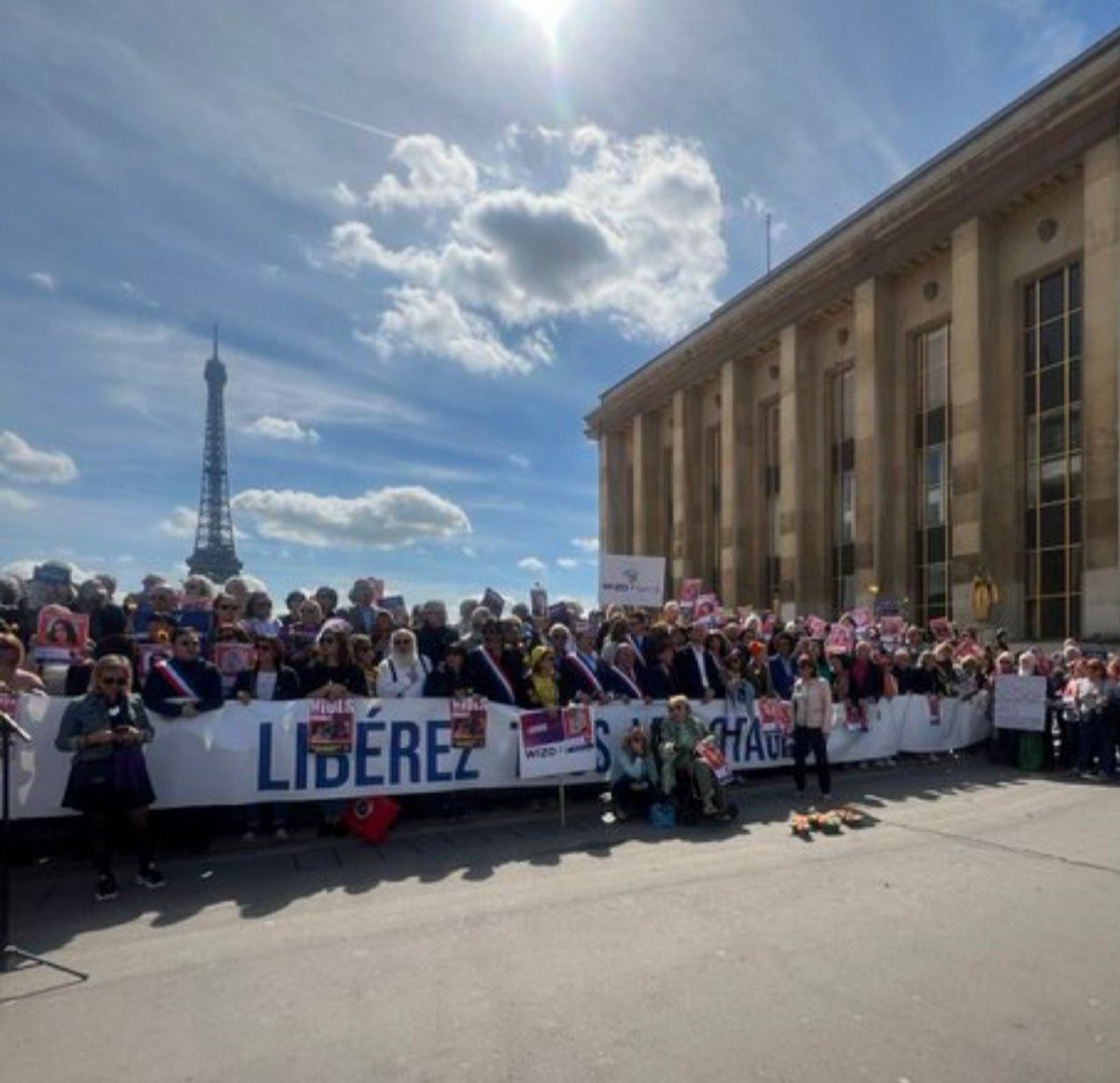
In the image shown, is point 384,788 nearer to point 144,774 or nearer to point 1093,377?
point 144,774

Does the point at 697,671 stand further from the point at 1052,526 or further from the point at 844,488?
the point at 844,488

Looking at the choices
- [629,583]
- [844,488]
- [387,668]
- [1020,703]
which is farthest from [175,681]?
[844,488]

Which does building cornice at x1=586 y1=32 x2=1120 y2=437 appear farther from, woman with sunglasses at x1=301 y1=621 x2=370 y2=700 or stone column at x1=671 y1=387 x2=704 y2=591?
woman with sunglasses at x1=301 y1=621 x2=370 y2=700

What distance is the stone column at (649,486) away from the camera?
48.2 meters

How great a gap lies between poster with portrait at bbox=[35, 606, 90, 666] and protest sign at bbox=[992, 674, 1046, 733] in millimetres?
13145

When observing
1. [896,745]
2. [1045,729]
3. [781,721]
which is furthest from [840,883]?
[1045,729]

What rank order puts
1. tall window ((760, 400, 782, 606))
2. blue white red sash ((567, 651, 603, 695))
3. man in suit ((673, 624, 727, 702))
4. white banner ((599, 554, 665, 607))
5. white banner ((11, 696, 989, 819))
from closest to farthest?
white banner ((11, 696, 989, 819)), blue white red sash ((567, 651, 603, 695)), man in suit ((673, 624, 727, 702)), white banner ((599, 554, 665, 607)), tall window ((760, 400, 782, 606))

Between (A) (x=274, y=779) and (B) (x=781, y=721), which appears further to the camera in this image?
(B) (x=781, y=721)

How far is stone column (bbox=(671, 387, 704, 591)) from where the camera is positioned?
1730 inches

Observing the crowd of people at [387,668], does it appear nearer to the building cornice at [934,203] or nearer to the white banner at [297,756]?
the white banner at [297,756]

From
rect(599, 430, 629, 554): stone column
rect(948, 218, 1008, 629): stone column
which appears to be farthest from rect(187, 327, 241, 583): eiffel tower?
rect(948, 218, 1008, 629): stone column

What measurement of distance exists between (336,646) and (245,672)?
Result: 38.2 inches

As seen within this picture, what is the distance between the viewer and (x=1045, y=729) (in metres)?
13.1

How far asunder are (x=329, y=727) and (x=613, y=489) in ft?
147
